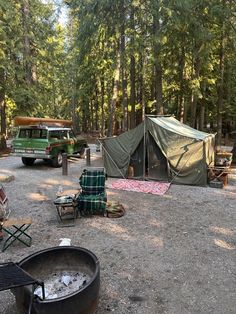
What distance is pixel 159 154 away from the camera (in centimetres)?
1167

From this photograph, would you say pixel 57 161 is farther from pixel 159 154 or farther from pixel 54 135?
pixel 159 154

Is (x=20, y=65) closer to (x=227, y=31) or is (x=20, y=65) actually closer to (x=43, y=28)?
(x=43, y=28)

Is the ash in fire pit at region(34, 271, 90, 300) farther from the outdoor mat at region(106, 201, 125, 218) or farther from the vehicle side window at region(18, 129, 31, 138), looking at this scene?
the vehicle side window at region(18, 129, 31, 138)

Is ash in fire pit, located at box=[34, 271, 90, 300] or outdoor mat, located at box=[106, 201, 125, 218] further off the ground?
outdoor mat, located at box=[106, 201, 125, 218]

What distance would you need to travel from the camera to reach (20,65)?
1816 cm

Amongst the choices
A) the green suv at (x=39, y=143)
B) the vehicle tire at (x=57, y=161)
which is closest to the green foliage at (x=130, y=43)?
the green suv at (x=39, y=143)

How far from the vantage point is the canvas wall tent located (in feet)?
35.7

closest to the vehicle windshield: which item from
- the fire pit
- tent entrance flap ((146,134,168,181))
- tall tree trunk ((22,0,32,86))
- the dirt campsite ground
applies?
the dirt campsite ground

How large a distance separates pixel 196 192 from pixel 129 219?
3.40 metres

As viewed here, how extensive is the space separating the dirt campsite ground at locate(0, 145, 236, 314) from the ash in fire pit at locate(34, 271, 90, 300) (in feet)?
1.26

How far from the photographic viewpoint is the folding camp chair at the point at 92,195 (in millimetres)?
7633

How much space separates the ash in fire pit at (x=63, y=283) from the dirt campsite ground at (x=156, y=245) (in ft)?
1.26

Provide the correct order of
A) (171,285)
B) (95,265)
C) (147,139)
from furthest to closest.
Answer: (147,139) → (171,285) → (95,265)

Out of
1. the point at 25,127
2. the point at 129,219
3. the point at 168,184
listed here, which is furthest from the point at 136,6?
the point at 129,219
